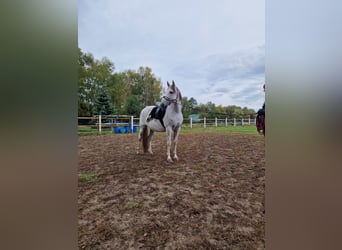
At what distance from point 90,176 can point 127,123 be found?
1.93 ft

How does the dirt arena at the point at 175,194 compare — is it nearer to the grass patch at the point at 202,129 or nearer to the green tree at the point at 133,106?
the grass patch at the point at 202,129

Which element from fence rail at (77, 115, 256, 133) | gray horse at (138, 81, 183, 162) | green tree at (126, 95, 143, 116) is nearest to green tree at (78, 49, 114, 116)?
fence rail at (77, 115, 256, 133)

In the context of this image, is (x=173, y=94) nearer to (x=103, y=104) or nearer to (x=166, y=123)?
(x=166, y=123)

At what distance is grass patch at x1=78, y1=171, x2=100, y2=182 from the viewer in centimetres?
132

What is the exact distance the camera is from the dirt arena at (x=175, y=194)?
3.26 feet

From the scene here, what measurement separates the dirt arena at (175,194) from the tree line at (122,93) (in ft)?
0.89

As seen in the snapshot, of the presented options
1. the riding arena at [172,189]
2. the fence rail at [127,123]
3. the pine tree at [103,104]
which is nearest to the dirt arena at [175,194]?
the riding arena at [172,189]

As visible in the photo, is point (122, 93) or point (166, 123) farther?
point (166, 123)

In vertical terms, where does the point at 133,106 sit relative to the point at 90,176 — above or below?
above

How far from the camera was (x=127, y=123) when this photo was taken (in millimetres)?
1712

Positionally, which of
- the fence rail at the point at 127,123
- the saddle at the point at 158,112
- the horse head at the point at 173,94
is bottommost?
the fence rail at the point at 127,123

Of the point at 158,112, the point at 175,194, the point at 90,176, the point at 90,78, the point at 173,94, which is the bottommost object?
the point at 175,194

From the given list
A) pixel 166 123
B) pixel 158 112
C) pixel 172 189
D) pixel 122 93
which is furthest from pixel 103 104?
pixel 172 189
